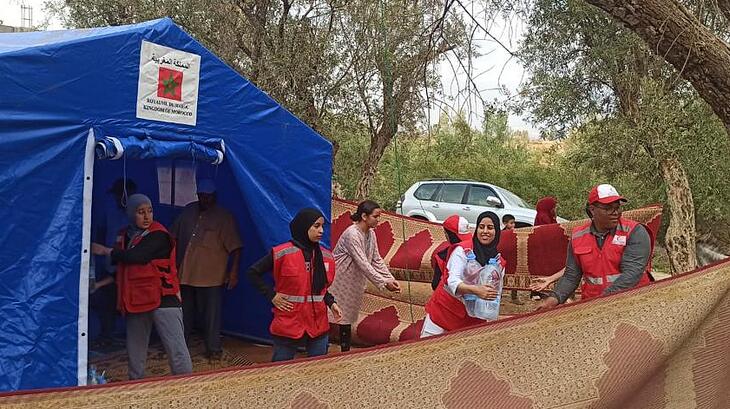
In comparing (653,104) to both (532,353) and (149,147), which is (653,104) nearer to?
(149,147)

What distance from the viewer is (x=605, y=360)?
2.62m

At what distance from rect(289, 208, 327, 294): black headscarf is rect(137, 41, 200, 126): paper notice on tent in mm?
1195

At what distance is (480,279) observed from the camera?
4.10 metres

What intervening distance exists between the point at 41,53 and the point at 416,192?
473 inches

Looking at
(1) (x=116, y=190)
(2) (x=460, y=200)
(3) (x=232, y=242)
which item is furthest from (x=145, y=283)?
(2) (x=460, y=200)

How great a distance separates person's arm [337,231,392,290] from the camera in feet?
18.5

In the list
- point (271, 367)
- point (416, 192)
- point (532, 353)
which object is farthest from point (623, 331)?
point (416, 192)

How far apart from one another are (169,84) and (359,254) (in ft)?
6.50

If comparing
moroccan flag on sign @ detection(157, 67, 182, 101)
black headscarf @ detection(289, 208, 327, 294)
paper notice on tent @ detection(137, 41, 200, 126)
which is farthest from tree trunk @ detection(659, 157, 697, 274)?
moroccan flag on sign @ detection(157, 67, 182, 101)

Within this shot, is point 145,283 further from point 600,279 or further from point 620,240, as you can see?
point 620,240

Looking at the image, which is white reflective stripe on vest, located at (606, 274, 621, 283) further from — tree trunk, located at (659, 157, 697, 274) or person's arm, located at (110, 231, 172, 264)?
tree trunk, located at (659, 157, 697, 274)

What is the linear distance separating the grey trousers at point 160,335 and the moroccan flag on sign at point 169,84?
1442 millimetres

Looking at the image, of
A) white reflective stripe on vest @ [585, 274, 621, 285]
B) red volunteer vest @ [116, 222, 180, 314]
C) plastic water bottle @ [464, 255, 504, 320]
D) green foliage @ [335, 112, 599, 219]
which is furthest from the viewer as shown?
green foliage @ [335, 112, 599, 219]

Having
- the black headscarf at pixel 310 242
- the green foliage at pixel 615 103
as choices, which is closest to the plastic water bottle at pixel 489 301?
the black headscarf at pixel 310 242
